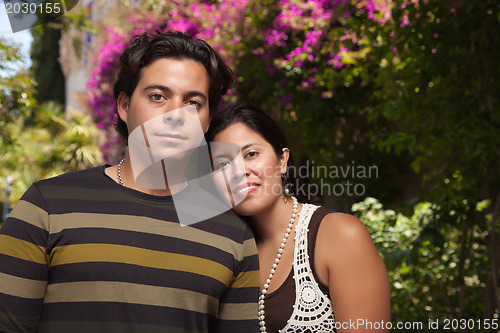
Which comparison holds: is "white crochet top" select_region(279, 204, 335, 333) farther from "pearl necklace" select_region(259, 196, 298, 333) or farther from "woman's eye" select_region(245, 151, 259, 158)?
"woman's eye" select_region(245, 151, 259, 158)

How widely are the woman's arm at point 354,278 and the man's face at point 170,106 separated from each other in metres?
0.67

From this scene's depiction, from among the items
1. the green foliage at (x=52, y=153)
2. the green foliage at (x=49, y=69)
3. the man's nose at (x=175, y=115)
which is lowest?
the man's nose at (x=175, y=115)

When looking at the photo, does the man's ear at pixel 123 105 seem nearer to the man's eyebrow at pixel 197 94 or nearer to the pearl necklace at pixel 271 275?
the man's eyebrow at pixel 197 94

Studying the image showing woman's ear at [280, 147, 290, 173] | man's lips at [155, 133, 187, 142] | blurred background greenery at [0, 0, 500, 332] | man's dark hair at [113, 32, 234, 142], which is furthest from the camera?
blurred background greenery at [0, 0, 500, 332]

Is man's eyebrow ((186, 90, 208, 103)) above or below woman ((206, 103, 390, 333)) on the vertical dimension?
above

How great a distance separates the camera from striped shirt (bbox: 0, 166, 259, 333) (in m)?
1.68

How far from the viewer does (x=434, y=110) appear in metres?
3.58

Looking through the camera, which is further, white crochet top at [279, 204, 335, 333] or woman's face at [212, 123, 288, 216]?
woman's face at [212, 123, 288, 216]

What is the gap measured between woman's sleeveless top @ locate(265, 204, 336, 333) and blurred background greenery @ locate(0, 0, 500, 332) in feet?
2.16

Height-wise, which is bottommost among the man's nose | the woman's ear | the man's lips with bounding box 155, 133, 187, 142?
the man's lips with bounding box 155, 133, 187, 142

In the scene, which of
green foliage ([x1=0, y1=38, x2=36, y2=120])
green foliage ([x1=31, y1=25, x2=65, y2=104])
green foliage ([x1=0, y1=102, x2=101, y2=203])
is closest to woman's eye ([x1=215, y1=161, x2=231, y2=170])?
green foliage ([x1=0, y1=38, x2=36, y2=120])

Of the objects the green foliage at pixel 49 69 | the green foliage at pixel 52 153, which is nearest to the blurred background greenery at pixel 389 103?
the green foliage at pixel 52 153

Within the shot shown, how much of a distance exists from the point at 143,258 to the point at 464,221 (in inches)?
98.7

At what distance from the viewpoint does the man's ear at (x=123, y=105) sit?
2.13 m
